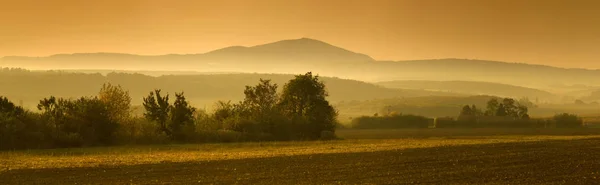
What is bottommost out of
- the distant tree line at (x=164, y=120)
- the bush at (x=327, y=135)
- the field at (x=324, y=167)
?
the field at (x=324, y=167)

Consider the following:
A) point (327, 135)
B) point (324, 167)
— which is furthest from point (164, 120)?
point (324, 167)

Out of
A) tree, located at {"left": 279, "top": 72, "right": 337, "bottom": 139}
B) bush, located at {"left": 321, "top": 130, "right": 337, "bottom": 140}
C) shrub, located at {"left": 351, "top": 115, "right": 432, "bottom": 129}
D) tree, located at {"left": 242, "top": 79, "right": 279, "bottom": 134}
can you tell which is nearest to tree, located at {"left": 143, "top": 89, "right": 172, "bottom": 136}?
tree, located at {"left": 242, "top": 79, "right": 279, "bottom": 134}

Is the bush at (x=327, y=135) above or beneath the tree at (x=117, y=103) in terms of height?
beneath

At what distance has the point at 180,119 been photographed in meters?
74.4

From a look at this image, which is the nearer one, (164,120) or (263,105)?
(164,120)

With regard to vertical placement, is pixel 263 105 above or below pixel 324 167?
above

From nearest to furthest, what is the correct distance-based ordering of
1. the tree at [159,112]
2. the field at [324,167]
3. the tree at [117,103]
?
the field at [324,167] < the tree at [117,103] < the tree at [159,112]

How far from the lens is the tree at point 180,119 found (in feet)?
242

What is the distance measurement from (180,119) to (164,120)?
1.91 m

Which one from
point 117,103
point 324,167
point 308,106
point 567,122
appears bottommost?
point 324,167

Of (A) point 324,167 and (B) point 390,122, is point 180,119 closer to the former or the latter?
(A) point 324,167

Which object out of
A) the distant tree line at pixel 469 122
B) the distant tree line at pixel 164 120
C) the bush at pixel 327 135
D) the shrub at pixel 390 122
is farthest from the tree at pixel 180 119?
the shrub at pixel 390 122

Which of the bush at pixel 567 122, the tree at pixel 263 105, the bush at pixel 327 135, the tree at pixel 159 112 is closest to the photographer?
the tree at pixel 159 112

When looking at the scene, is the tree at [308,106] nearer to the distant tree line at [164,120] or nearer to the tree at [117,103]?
the distant tree line at [164,120]
